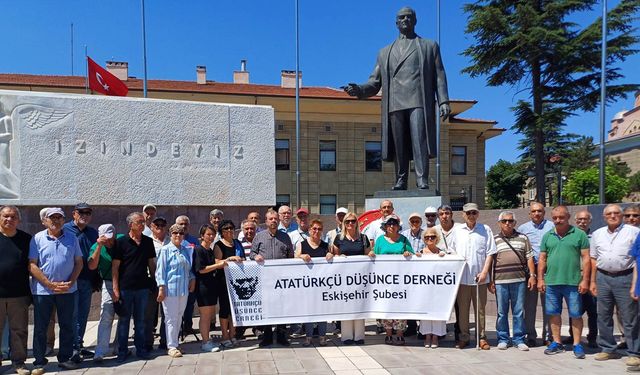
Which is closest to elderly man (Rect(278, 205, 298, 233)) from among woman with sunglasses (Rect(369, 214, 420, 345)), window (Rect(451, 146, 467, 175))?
woman with sunglasses (Rect(369, 214, 420, 345))

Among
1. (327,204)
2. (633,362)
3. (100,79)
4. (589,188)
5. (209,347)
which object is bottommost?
(209,347)

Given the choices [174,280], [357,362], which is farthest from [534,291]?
[174,280]

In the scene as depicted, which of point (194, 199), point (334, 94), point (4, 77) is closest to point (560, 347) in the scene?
point (194, 199)

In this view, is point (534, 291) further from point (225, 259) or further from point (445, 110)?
point (225, 259)

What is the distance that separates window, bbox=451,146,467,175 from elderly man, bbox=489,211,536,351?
1158 inches

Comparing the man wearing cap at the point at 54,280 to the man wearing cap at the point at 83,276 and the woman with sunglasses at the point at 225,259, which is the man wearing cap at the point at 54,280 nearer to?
the man wearing cap at the point at 83,276

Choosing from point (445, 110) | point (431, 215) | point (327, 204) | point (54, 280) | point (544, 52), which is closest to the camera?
point (54, 280)

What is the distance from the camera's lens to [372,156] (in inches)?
1287

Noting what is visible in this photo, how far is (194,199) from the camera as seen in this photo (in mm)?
8156

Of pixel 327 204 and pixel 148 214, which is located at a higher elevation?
pixel 148 214

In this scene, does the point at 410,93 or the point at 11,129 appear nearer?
the point at 11,129

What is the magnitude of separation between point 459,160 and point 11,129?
1223 inches

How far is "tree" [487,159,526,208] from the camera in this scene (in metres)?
43.2

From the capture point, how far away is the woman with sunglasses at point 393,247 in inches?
237
